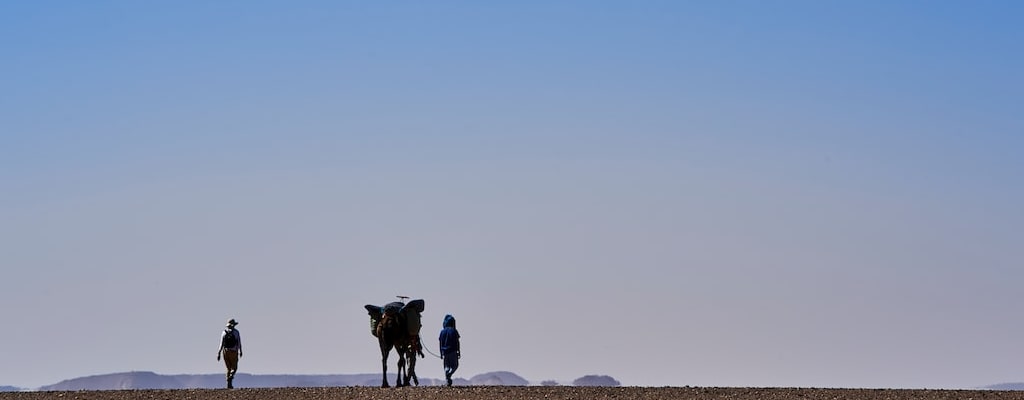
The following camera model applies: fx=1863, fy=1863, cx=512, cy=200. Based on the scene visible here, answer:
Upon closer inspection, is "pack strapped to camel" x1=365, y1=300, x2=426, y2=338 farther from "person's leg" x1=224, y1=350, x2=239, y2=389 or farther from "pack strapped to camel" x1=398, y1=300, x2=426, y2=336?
"person's leg" x1=224, y1=350, x2=239, y2=389

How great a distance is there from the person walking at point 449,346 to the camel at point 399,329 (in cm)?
169

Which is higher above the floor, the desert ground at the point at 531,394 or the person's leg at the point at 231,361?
the person's leg at the point at 231,361

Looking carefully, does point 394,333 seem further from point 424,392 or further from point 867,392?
point 867,392

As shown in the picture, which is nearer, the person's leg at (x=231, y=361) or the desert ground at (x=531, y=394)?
the desert ground at (x=531, y=394)

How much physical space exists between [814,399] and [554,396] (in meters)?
5.42

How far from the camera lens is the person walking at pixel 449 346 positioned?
51.4 meters

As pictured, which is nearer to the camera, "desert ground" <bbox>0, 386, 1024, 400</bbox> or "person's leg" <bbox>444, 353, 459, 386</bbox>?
"desert ground" <bbox>0, 386, 1024, 400</bbox>

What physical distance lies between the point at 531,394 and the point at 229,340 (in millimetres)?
12809

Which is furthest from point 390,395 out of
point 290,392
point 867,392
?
point 867,392

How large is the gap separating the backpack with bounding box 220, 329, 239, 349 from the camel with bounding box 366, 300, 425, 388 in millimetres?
3847

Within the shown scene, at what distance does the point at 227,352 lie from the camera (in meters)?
50.3

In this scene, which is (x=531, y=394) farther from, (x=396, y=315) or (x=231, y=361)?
(x=231, y=361)

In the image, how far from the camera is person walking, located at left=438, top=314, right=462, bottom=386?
51438mm

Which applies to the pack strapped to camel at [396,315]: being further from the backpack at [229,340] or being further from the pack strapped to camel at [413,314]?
the backpack at [229,340]
